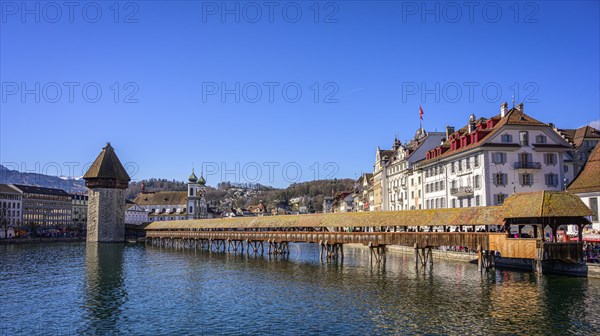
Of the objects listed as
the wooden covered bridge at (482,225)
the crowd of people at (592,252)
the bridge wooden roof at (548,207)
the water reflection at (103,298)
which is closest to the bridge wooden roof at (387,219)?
the wooden covered bridge at (482,225)

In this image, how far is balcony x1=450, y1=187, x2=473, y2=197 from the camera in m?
48.6

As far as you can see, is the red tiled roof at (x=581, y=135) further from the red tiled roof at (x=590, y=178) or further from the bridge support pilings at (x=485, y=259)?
the bridge support pilings at (x=485, y=259)

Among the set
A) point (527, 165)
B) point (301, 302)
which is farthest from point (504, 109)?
point (301, 302)

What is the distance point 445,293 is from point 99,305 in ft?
59.7

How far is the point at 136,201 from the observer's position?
146500 mm

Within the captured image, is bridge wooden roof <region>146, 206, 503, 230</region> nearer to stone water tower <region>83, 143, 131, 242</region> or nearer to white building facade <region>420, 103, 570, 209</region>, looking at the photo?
white building facade <region>420, 103, 570, 209</region>

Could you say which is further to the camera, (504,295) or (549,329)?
(504,295)

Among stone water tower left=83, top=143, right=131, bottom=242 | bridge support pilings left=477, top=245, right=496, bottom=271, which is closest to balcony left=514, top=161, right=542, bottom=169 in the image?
bridge support pilings left=477, top=245, right=496, bottom=271

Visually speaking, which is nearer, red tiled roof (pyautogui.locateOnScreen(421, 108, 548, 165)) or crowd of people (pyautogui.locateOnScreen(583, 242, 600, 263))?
crowd of people (pyautogui.locateOnScreen(583, 242, 600, 263))

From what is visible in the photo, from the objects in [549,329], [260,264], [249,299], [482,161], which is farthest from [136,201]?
[549,329]

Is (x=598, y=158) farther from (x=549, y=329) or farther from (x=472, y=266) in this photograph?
(x=549, y=329)

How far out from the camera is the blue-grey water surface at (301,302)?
67.3 feet

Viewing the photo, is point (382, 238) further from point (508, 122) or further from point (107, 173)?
point (107, 173)

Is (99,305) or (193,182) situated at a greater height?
(193,182)
